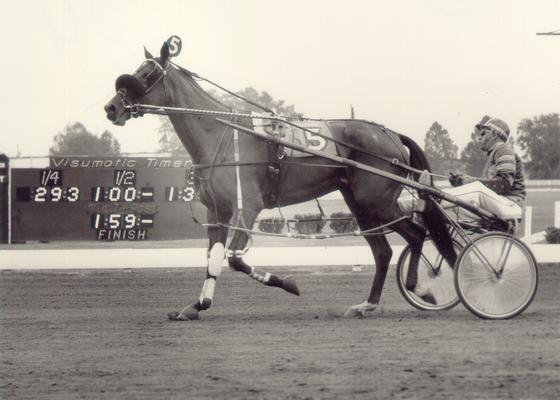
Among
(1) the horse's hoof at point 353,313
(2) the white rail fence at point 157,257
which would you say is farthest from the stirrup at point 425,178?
(2) the white rail fence at point 157,257

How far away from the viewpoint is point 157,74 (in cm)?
838

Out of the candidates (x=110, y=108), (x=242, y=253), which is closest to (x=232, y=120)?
(x=110, y=108)

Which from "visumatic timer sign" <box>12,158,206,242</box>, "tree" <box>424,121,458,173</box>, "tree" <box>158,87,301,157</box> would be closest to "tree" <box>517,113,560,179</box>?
Answer: "tree" <box>424,121,458,173</box>

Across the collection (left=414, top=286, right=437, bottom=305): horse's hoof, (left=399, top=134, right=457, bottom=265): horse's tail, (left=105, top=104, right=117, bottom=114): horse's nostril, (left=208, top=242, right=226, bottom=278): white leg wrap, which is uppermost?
(left=105, top=104, right=117, bottom=114): horse's nostril

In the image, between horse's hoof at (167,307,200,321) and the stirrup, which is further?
the stirrup

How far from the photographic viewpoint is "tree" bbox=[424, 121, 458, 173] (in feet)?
45.5

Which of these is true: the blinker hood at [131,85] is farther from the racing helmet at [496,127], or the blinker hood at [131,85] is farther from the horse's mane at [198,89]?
the racing helmet at [496,127]

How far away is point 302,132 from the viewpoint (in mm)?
8570

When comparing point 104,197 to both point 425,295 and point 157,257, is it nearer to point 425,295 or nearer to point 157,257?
point 157,257

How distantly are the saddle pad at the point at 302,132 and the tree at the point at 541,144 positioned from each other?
6.54m

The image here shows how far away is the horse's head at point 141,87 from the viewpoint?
824cm

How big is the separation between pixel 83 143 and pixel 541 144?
7.16 metres

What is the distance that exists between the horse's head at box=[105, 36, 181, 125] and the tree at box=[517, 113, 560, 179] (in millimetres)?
7400

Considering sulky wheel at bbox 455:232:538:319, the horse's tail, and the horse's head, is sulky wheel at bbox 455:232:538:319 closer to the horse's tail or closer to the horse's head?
the horse's tail
